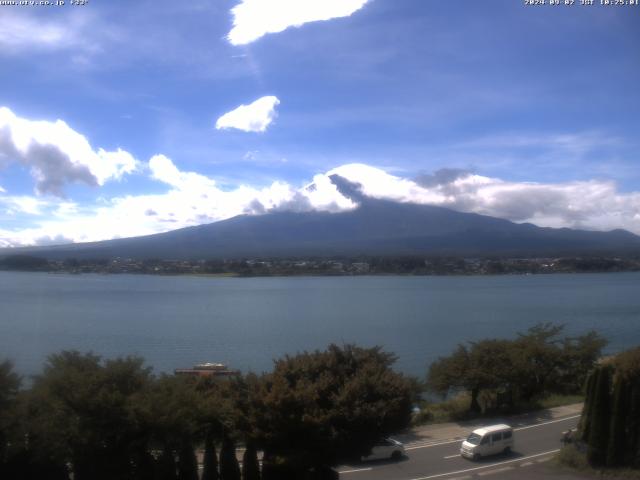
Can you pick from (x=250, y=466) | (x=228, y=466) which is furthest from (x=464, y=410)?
(x=228, y=466)

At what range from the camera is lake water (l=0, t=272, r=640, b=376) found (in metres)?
29.6

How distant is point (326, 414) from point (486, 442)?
3941 mm

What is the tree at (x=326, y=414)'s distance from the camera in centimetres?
813

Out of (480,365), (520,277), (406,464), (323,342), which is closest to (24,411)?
(406,464)

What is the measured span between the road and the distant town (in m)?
85.6

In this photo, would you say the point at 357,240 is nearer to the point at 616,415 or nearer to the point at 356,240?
the point at 356,240

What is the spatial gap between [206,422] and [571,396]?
11805 mm

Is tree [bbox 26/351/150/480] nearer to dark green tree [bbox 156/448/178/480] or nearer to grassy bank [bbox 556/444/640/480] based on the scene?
dark green tree [bbox 156/448/178/480]

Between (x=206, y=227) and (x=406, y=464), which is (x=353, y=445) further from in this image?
(x=206, y=227)

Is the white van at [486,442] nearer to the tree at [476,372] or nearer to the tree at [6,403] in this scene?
the tree at [476,372]

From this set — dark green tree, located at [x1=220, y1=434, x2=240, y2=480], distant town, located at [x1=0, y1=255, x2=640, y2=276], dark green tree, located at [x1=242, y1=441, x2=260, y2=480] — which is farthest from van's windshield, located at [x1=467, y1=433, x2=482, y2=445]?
distant town, located at [x1=0, y1=255, x2=640, y2=276]

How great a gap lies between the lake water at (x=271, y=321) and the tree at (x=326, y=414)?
16.3 meters

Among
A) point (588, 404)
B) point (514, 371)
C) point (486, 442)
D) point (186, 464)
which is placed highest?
point (588, 404)

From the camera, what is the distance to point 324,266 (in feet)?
350
